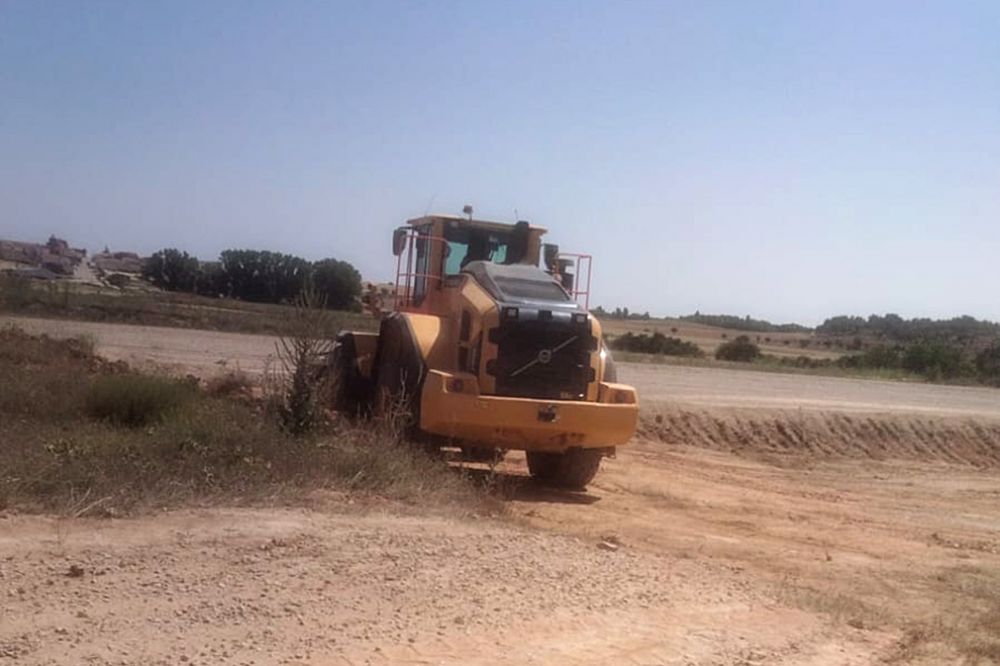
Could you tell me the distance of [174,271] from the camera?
222ft

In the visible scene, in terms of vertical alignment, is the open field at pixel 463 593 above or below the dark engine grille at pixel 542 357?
below

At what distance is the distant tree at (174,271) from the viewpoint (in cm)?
6631

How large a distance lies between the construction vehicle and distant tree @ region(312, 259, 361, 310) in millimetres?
31281

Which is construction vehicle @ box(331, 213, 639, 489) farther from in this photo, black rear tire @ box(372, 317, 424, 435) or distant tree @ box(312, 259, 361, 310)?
distant tree @ box(312, 259, 361, 310)

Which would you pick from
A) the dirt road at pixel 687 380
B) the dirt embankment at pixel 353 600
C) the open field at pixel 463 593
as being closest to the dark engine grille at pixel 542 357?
the open field at pixel 463 593

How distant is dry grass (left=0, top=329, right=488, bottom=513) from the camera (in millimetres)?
10031

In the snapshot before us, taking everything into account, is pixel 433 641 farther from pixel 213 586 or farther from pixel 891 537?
pixel 891 537

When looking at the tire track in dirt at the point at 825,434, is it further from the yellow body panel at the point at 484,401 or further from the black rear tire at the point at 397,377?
the yellow body panel at the point at 484,401

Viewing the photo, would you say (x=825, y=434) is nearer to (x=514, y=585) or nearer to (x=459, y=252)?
(x=459, y=252)

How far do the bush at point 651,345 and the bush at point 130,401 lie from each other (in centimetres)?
4620

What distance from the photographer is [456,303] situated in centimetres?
1527

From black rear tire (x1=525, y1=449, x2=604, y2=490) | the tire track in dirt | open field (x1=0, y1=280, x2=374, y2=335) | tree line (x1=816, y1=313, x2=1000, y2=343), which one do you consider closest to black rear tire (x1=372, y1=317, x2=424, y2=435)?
black rear tire (x1=525, y1=449, x2=604, y2=490)

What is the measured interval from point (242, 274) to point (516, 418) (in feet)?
165

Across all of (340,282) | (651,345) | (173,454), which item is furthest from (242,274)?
(173,454)
